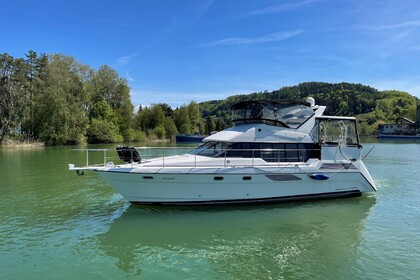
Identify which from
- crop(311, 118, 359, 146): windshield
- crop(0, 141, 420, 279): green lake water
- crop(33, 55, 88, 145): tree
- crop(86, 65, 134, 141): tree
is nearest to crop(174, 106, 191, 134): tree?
crop(86, 65, 134, 141): tree

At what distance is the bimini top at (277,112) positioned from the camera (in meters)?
13.6

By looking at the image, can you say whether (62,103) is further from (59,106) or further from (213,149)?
(213,149)

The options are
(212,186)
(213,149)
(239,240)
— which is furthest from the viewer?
(213,149)

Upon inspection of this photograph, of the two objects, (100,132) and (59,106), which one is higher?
(59,106)

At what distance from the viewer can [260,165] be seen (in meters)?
12.1

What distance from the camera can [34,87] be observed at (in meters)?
56.9

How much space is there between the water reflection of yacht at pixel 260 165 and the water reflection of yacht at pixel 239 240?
2.15 feet

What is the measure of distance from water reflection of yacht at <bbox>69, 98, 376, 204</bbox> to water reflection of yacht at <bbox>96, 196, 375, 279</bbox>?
2.15ft

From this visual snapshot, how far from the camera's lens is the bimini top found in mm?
13570

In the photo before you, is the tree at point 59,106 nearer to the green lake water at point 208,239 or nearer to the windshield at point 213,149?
the green lake water at point 208,239

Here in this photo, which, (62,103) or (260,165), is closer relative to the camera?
(260,165)

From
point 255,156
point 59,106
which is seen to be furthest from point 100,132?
point 255,156

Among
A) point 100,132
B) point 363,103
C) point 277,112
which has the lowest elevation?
point 277,112

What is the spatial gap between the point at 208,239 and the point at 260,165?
3985mm
